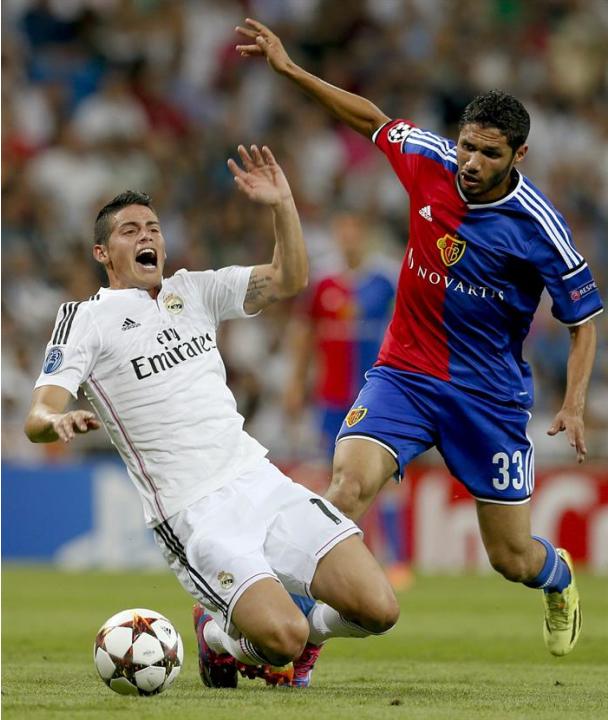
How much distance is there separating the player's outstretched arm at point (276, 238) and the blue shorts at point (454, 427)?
0.83m

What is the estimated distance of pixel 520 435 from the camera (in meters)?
7.62

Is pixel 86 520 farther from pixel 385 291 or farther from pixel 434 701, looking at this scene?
pixel 434 701

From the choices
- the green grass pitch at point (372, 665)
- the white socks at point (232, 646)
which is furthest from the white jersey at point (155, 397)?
the green grass pitch at point (372, 665)

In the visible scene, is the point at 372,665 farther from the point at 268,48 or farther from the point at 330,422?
the point at 330,422

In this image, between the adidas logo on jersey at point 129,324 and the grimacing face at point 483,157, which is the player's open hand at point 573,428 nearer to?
the grimacing face at point 483,157

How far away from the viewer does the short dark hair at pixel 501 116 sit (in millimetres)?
7199

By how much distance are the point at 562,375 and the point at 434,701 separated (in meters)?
9.95

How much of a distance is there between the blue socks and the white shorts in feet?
5.08

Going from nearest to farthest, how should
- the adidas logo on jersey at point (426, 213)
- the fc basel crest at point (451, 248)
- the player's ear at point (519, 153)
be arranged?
the player's ear at point (519, 153) < the fc basel crest at point (451, 248) < the adidas logo on jersey at point (426, 213)

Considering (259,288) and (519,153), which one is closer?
(259,288)

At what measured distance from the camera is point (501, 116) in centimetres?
720

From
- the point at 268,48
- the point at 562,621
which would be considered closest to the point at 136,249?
the point at 268,48

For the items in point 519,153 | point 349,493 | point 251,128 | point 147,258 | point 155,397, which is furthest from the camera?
point 251,128

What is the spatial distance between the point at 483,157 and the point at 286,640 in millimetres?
2477
